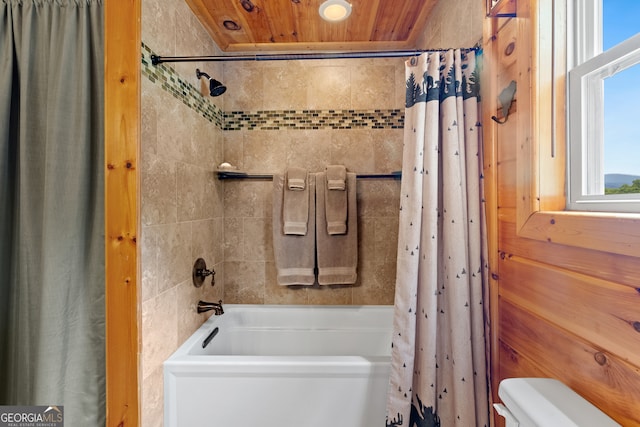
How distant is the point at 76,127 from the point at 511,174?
1625mm

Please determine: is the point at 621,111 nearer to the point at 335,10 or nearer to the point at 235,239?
the point at 335,10

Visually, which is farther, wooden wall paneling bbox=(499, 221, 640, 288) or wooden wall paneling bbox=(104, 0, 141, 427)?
wooden wall paneling bbox=(104, 0, 141, 427)

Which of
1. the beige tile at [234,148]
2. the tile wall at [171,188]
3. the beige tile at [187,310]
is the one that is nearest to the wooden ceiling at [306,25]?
the tile wall at [171,188]

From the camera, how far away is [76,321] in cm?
112

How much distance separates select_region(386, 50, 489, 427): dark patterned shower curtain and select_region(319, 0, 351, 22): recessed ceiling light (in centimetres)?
65

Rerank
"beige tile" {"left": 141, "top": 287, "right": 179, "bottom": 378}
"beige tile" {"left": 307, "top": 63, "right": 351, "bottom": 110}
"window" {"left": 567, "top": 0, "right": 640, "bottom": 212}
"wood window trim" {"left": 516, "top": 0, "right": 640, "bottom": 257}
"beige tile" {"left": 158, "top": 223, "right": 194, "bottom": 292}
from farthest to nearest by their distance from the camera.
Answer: "beige tile" {"left": 307, "top": 63, "right": 351, "bottom": 110}
"beige tile" {"left": 158, "top": 223, "right": 194, "bottom": 292}
"beige tile" {"left": 141, "top": 287, "right": 179, "bottom": 378}
"wood window trim" {"left": 516, "top": 0, "right": 640, "bottom": 257}
"window" {"left": 567, "top": 0, "right": 640, "bottom": 212}

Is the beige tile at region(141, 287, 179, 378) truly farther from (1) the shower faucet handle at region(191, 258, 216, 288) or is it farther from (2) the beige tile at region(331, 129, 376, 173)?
(2) the beige tile at region(331, 129, 376, 173)

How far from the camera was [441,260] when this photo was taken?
1162 mm

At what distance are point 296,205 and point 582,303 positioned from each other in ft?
4.78

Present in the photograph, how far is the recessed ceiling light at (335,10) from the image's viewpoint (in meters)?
1.52

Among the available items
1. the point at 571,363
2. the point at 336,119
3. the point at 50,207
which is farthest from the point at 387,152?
the point at 50,207

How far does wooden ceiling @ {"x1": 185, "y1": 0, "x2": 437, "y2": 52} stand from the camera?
161 centimetres

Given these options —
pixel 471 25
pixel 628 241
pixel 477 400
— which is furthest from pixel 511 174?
pixel 477 400

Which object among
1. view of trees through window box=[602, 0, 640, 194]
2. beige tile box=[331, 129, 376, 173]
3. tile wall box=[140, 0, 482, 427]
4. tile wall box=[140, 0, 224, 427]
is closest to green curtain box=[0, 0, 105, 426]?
tile wall box=[140, 0, 224, 427]
